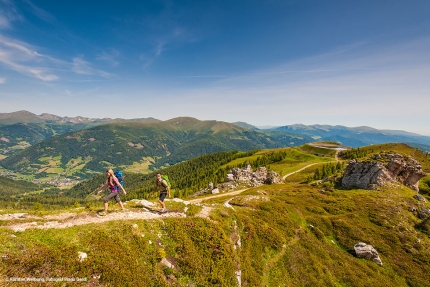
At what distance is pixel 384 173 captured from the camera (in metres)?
65.1

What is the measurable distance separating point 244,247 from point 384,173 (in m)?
64.9

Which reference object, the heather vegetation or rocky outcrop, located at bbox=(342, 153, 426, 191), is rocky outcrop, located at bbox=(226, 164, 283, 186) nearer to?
rocky outcrop, located at bbox=(342, 153, 426, 191)

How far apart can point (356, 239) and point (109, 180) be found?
4345 cm

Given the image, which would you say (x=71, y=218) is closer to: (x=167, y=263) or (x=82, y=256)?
(x=82, y=256)

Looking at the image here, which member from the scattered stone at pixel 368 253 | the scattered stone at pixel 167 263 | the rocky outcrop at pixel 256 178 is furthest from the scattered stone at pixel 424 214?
the rocky outcrop at pixel 256 178

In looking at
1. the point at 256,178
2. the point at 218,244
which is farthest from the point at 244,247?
the point at 256,178

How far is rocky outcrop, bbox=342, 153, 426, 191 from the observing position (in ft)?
214

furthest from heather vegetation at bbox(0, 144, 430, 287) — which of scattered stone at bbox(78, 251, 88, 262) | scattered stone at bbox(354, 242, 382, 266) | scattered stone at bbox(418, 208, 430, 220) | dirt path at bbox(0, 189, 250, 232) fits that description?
dirt path at bbox(0, 189, 250, 232)

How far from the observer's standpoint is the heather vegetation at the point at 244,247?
1370 cm

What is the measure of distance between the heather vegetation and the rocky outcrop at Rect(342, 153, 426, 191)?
12079 millimetres

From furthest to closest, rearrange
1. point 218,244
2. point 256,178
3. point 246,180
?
point 256,178, point 246,180, point 218,244

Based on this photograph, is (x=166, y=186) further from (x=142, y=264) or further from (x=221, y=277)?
(x=221, y=277)

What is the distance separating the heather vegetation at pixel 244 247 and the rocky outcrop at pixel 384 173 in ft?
39.6

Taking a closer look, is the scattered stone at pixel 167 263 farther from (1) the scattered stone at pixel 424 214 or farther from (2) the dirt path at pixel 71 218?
(1) the scattered stone at pixel 424 214
